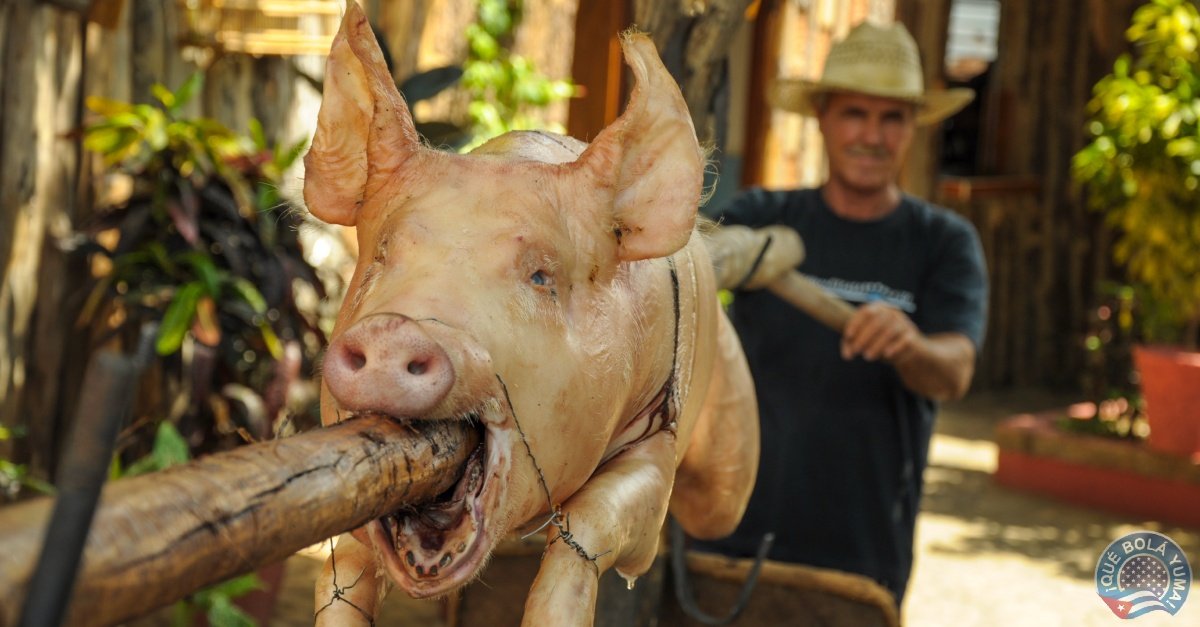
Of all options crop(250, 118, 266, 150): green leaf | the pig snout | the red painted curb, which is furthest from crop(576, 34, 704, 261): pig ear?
the red painted curb

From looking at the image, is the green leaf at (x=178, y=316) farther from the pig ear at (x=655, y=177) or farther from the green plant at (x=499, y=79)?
the green plant at (x=499, y=79)

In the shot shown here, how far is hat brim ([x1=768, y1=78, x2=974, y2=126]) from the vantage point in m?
2.88

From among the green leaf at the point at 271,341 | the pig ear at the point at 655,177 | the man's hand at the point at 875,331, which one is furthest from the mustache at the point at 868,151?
the pig ear at the point at 655,177

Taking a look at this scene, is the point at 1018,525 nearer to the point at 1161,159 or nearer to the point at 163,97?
the point at 1161,159

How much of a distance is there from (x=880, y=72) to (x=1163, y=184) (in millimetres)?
3687

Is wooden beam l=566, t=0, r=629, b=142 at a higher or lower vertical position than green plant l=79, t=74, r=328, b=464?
higher

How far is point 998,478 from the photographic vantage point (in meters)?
6.55

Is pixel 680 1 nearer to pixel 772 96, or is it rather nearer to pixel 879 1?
pixel 772 96

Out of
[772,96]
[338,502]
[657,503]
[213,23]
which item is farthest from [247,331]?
[338,502]

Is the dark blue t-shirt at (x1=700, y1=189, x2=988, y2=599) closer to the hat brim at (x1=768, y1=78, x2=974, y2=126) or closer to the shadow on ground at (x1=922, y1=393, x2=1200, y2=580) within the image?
the hat brim at (x1=768, y1=78, x2=974, y2=126)

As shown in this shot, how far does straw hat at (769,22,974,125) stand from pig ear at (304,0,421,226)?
1903 millimetres

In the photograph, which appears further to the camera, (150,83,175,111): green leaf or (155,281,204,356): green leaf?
(150,83,175,111): green leaf

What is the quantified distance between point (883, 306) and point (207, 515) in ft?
5.88

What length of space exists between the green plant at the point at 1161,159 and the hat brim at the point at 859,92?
3146 millimetres
